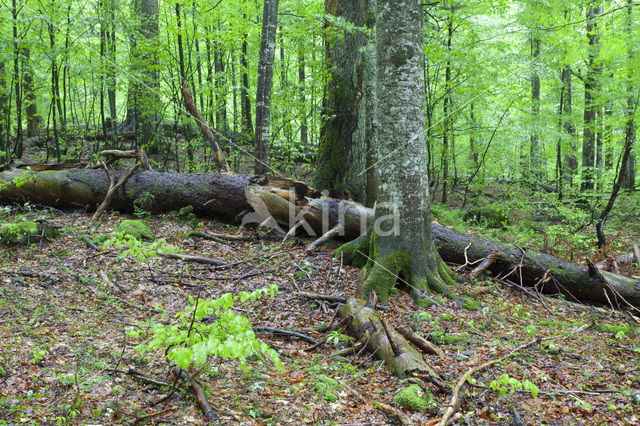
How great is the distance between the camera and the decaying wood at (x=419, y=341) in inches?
171

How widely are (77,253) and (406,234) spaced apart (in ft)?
18.5

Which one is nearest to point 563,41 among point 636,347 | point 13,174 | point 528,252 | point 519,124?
point 519,124

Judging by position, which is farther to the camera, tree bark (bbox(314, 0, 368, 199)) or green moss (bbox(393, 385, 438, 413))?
tree bark (bbox(314, 0, 368, 199))

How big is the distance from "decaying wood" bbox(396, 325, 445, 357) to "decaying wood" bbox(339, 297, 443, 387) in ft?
0.38

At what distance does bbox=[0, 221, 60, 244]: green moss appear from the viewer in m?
6.76

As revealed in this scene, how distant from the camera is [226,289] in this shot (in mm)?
Answer: 6176

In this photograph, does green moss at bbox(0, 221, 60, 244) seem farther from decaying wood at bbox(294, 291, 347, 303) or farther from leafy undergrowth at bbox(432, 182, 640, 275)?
leafy undergrowth at bbox(432, 182, 640, 275)

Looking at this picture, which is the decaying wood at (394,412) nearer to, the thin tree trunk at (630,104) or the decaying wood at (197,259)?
the decaying wood at (197,259)

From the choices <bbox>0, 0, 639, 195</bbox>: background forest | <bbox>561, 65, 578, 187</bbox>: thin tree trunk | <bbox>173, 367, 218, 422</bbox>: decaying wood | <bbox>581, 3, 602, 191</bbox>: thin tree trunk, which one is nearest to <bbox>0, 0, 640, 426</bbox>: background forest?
<bbox>173, 367, 218, 422</bbox>: decaying wood

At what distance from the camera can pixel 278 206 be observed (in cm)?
847

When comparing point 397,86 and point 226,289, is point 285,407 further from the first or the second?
point 397,86

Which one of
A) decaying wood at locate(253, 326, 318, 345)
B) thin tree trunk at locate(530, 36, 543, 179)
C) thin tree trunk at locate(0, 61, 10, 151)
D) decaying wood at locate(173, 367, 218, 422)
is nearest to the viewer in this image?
decaying wood at locate(173, 367, 218, 422)

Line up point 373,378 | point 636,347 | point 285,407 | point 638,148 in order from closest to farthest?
point 285,407, point 373,378, point 636,347, point 638,148

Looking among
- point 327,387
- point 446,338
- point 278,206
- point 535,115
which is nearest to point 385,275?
point 446,338
